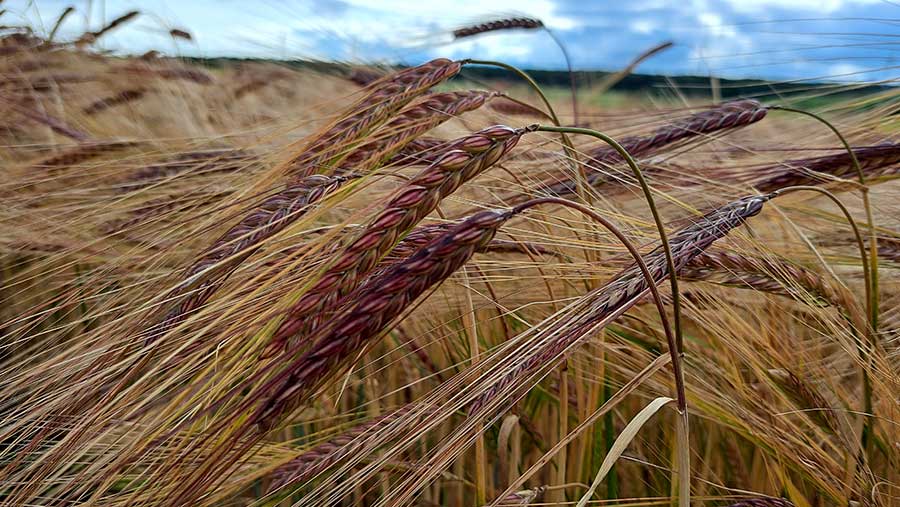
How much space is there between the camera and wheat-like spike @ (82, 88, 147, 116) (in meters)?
2.15

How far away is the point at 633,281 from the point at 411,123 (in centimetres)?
32

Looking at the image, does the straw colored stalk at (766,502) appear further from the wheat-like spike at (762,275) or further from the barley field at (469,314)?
the wheat-like spike at (762,275)

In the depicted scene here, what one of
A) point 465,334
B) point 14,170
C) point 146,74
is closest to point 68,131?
point 14,170

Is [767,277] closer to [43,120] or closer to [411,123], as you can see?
[411,123]

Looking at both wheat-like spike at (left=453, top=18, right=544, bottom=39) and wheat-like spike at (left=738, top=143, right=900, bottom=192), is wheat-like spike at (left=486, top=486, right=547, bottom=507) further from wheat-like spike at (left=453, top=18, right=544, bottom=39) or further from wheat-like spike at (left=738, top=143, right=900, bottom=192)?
wheat-like spike at (left=453, top=18, right=544, bottom=39)

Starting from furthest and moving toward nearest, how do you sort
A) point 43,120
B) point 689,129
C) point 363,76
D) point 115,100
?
point 115,100, point 363,76, point 43,120, point 689,129

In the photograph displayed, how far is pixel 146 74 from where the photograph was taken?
222 cm

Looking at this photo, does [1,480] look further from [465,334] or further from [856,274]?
[856,274]

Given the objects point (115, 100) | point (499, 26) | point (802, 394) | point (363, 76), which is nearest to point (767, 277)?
point (802, 394)

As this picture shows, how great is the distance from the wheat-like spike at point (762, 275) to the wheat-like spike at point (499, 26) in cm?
97

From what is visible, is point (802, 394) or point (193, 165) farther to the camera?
point (193, 165)

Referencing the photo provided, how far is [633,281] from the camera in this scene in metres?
0.64

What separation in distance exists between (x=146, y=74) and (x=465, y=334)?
5.25 feet

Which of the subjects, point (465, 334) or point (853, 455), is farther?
point (465, 334)
